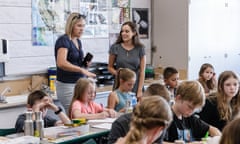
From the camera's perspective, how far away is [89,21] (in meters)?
5.35

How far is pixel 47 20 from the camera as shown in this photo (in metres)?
4.77

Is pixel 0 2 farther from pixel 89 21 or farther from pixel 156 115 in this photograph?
pixel 156 115

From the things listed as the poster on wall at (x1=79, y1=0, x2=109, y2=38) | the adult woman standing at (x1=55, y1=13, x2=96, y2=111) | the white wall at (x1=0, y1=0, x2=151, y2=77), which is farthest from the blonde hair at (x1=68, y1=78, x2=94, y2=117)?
the poster on wall at (x1=79, y1=0, x2=109, y2=38)

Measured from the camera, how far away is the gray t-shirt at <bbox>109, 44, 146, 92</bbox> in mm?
4242

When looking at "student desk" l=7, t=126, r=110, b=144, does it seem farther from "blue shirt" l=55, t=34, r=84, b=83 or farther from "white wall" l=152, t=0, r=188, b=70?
"white wall" l=152, t=0, r=188, b=70

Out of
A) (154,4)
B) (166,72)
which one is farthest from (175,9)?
(166,72)

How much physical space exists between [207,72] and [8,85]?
2.17 meters

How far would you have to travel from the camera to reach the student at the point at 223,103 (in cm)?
326

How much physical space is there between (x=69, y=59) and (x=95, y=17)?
1.62 meters

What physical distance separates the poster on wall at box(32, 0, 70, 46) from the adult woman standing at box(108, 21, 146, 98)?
3.03 ft

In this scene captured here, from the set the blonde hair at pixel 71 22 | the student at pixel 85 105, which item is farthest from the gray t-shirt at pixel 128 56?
the student at pixel 85 105

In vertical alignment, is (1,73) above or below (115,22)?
below

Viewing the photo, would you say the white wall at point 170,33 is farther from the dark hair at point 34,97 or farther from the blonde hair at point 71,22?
the dark hair at point 34,97

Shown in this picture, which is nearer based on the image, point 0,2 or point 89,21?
point 0,2
